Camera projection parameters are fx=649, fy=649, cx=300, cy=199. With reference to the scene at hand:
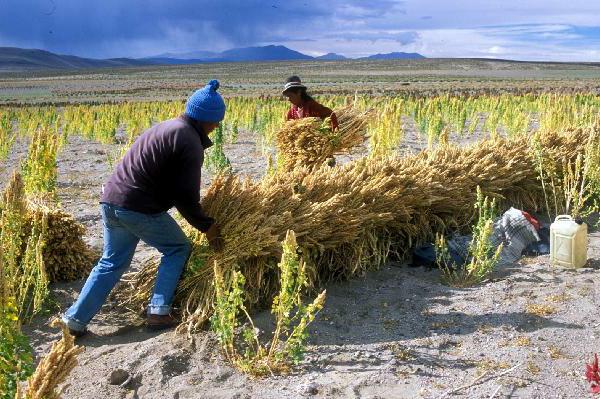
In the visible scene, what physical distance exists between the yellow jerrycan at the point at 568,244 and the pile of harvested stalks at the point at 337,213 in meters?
0.78

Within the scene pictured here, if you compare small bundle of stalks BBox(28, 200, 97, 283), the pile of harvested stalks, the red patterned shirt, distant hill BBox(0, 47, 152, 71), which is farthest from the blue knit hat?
distant hill BBox(0, 47, 152, 71)

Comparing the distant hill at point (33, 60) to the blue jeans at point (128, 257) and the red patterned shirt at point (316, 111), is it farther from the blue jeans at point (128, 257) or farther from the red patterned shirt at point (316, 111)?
the blue jeans at point (128, 257)

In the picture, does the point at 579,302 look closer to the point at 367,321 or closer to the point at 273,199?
the point at 367,321

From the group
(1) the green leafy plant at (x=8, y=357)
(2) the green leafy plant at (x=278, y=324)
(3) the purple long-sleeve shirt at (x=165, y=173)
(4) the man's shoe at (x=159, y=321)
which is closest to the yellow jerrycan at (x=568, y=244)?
(2) the green leafy plant at (x=278, y=324)

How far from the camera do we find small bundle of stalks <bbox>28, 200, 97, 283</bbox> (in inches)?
152

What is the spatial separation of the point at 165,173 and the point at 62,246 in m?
1.18

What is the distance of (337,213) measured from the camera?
3.83 meters

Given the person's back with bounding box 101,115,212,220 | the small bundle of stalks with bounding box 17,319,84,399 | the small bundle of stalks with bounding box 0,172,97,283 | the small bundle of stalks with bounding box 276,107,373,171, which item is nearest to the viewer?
the small bundle of stalks with bounding box 17,319,84,399

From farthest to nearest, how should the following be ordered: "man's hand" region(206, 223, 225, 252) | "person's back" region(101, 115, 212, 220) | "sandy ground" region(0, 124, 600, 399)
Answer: "man's hand" region(206, 223, 225, 252) < "person's back" region(101, 115, 212, 220) < "sandy ground" region(0, 124, 600, 399)

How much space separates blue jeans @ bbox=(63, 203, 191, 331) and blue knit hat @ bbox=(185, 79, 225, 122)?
20.8 inches

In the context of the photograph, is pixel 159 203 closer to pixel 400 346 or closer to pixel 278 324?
pixel 278 324

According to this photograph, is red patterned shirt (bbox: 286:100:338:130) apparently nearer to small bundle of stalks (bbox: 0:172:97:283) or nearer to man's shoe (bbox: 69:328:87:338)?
small bundle of stalks (bbox: 0:172:97:283)

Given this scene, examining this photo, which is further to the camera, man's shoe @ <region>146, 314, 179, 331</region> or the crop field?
man's shoe @ <region>146, 314, 179, 331</region>

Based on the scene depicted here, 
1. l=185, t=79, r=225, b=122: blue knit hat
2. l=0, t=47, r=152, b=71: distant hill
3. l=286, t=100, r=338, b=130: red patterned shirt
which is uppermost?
l=0, t=47, r=152, b=71: distant hill
